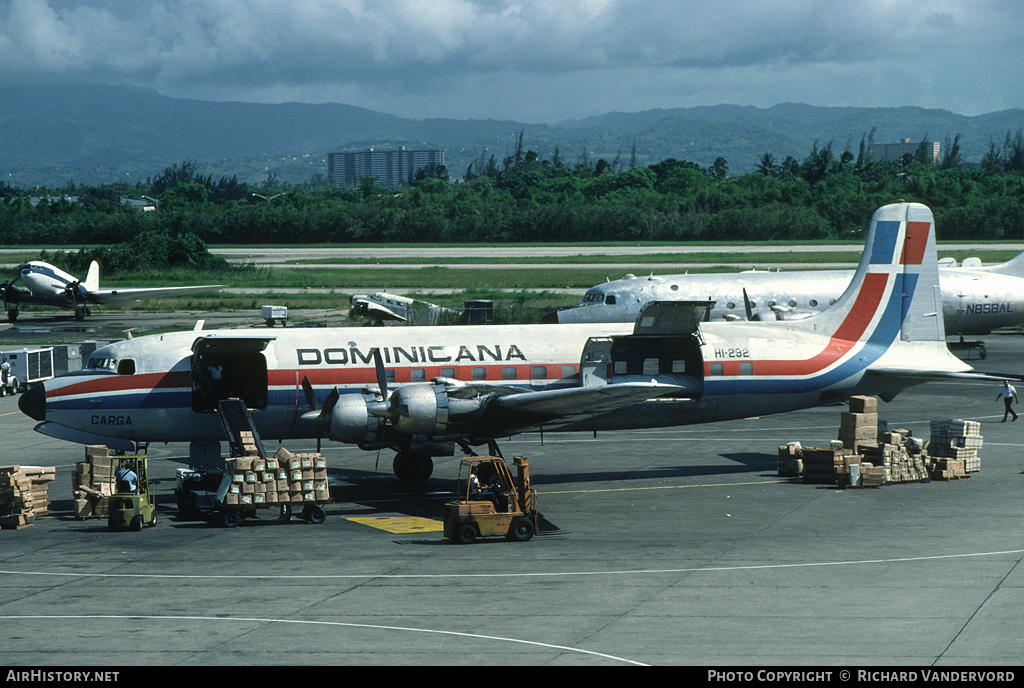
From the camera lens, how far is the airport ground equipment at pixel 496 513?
2419cm

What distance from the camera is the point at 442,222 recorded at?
15675cm

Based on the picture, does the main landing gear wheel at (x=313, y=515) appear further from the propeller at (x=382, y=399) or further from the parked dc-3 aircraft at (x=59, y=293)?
the parked dc-3 aircraft at (x=59, y=293)

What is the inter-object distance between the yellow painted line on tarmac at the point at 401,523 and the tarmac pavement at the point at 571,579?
0.08 meters

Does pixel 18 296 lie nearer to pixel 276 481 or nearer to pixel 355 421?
pixel 276 481

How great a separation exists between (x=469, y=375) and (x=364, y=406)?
13.6 ft

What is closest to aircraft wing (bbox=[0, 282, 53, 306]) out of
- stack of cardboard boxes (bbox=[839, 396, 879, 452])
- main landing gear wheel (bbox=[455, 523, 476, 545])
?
main landing gear wheel (bbox=[455, 523, 476, 545])

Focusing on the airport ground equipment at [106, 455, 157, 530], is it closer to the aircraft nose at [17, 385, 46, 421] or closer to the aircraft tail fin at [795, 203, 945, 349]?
the aircraft nose at [17, 385, 46, 421]

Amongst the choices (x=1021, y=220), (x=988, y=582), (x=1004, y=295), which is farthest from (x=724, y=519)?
(x=1021, y=220)

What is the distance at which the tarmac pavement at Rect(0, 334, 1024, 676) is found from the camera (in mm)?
16422

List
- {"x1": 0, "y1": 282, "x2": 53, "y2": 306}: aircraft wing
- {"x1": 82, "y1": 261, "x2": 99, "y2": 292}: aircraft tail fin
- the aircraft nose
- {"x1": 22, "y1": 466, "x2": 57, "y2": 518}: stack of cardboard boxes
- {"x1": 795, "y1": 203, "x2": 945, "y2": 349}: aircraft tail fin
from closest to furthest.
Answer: {"x1": 22, "y1": 466, "x2": 57, "y2": 518}: stack of cardboard boxes
the aircraft nose
{"x1": 795, "y1": 203, "x2": 945, "y2": 349}: aircraft tail fin
{"x1": 0, "y1": 282, "x2": 53, "y2": 306}: aircraft wing
{"x1": 82, "y1": 261, "x2": 99, "y2": 292}: aircraft tail fin

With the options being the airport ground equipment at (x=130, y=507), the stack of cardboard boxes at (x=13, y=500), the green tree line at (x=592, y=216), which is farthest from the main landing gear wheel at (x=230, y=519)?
the green tree line at (x=592, y=216)

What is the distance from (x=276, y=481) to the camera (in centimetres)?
2644

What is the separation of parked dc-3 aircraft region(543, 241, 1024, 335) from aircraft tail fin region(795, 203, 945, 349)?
59.5 ft

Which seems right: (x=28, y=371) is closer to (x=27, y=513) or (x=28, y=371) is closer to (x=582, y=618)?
(x=27, y=513)
